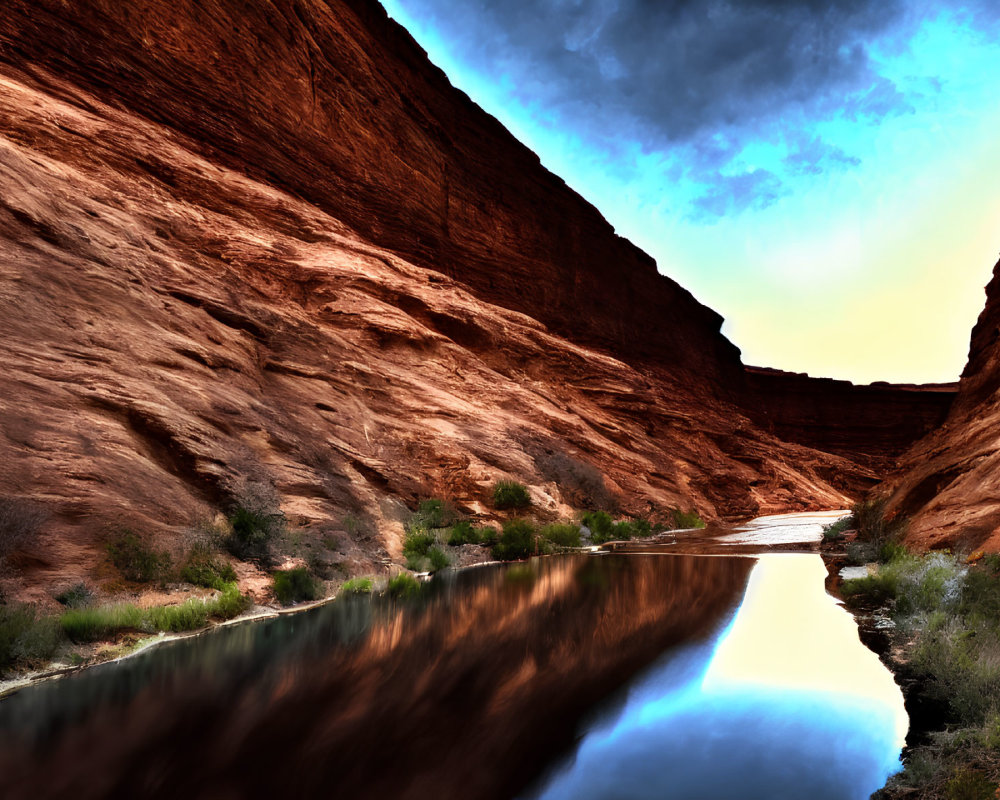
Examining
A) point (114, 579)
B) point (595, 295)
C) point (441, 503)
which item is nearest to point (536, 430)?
point (441, 503)

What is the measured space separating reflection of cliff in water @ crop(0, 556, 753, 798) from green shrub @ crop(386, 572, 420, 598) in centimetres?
150

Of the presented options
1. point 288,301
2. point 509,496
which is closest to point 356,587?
point 509,496

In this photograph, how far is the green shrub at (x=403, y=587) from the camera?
10.8 metres

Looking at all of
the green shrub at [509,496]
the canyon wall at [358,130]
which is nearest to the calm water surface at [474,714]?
the green shrub at [509,496]

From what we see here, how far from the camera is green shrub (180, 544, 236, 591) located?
8992 mm

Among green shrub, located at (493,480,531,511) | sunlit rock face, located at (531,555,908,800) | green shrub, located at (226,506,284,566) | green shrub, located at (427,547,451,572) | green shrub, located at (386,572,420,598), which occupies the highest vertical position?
green shrub, located at (493,480,531,511)

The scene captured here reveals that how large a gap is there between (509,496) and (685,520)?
12544 mm

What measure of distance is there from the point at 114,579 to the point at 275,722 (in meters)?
4.56

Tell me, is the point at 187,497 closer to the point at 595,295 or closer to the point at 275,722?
the point at 275,722

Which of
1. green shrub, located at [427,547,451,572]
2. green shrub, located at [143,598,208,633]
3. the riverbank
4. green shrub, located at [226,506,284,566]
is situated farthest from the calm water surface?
green shrub, located at [427,547,451,572]

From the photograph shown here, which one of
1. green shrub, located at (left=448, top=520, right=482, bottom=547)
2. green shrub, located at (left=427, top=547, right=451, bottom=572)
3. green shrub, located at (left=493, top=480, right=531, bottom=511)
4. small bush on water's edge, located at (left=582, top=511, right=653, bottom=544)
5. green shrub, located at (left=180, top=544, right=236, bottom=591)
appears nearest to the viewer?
green shrub, located at (left=180, top=544, right=236, bottom=591)

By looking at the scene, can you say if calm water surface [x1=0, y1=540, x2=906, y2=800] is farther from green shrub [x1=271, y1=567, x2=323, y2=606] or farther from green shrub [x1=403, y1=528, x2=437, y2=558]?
green shrub [x1=403, y1=528, x2=437, y2=558]

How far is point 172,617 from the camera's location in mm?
7551

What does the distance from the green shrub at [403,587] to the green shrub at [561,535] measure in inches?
312
